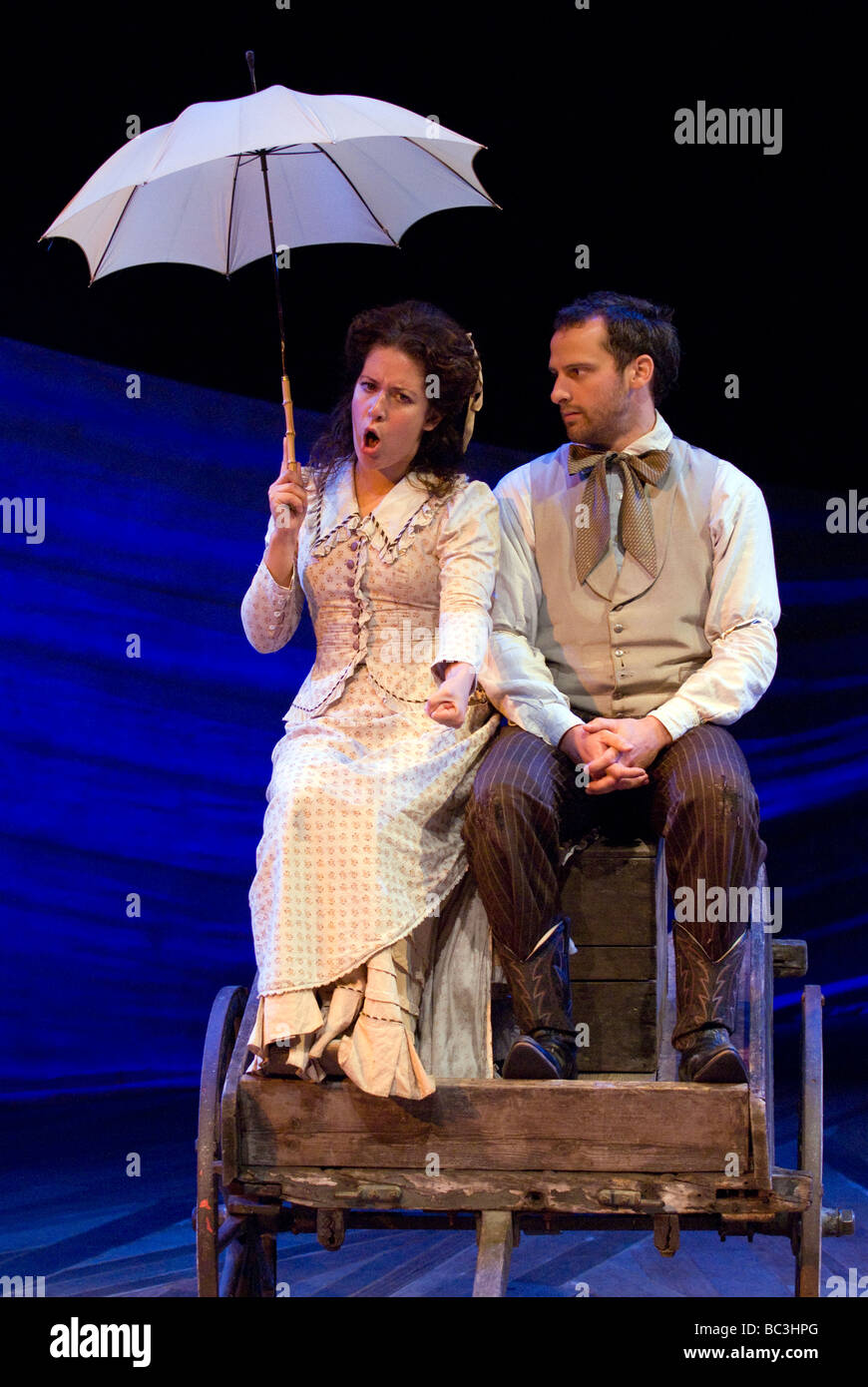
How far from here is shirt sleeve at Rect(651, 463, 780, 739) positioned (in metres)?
3.56

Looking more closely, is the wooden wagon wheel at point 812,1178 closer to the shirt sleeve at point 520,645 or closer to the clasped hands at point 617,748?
the clasped hands at point 617,748

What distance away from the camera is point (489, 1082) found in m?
3.15

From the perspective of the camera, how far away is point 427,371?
3727 mm

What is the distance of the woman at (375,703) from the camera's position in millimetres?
3199

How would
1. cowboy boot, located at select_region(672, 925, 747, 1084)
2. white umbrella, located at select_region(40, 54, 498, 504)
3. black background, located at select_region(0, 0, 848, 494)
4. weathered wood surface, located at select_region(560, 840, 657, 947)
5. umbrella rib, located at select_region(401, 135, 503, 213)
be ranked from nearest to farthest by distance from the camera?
1. cowboy boot, located at select_region(672, 925, 747, 1084)
2. weathered wood surface, located at select_region(560, 840, 657, 947)
3. white umbrella, located at select_region(40, 54, 498, 504)
4. umbrella rib, located at select_region(401, 135, 503, 213)
5. black background, located at select_region(0, 0, 848, 494)

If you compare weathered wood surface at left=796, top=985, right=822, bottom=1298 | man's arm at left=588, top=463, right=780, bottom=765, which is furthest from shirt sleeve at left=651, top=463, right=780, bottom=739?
weathered wood surface at left=796, top=985, right=822, bottom=1298

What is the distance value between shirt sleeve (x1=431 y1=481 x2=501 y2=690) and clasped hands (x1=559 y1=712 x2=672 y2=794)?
0.27 m

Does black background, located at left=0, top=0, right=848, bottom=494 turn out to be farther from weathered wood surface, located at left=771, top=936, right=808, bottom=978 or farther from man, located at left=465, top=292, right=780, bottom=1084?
weathered wood surface, located at left=771, top=936, right=808, bottom=978

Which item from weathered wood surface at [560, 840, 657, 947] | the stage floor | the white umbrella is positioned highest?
the white umbrella

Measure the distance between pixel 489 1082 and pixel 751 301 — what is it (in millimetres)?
2966

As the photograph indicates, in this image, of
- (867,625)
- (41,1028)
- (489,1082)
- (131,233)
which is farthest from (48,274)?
(489,1082)

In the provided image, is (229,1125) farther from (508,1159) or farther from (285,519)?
(285,519)

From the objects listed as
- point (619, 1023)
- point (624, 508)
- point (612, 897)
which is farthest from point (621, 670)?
point (619, 1023)

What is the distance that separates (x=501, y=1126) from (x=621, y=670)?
3.61 feet
